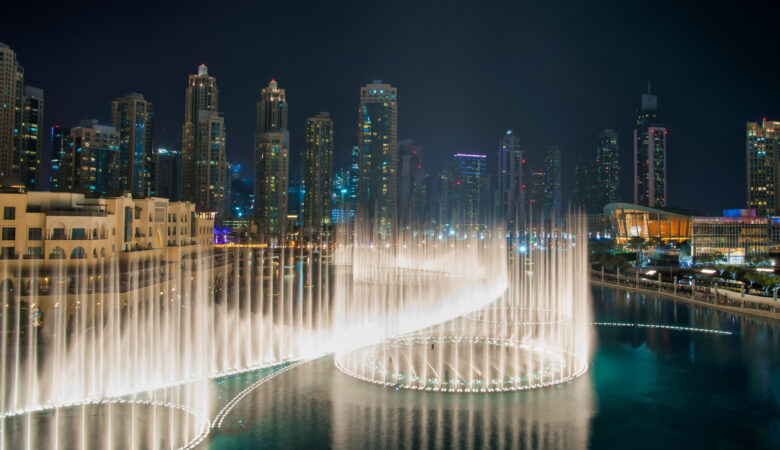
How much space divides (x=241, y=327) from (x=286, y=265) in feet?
120

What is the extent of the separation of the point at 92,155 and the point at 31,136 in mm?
12726

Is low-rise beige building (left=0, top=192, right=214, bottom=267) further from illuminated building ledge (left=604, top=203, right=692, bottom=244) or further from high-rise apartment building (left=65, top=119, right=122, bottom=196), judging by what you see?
illuminated building ledge (left=604, top=203, right=692, bottom=244)

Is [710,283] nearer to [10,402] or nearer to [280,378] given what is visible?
[280,378]

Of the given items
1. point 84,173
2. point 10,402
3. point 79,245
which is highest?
point 84,173

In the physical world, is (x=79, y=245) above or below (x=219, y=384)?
above

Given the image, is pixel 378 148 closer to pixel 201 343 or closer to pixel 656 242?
pixel 656 242

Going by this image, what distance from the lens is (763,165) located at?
3541 inches

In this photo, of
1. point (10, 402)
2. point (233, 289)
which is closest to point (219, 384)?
point (10, 402)

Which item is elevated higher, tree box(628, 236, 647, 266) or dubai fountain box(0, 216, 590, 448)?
tree box(628, 236, 647, 266)

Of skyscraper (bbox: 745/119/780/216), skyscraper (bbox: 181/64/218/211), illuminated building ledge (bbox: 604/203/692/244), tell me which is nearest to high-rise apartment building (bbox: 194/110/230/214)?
skyscraper (bbox: 181/64/218/211)

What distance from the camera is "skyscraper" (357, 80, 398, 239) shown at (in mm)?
110438

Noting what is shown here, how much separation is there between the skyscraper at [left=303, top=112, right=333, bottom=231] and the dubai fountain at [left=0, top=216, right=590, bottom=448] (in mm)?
80535

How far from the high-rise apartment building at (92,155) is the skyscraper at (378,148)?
1707 inches

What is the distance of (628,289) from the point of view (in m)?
40.3
